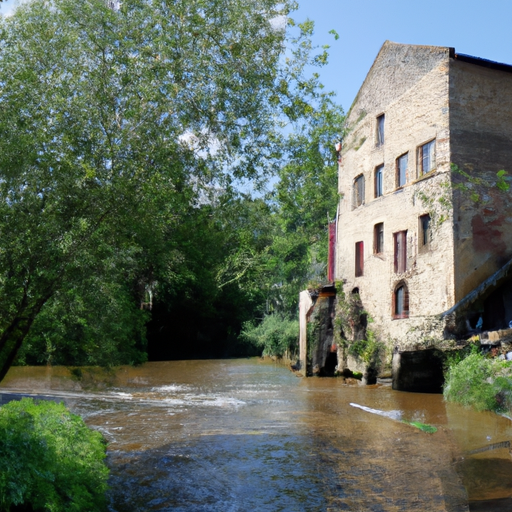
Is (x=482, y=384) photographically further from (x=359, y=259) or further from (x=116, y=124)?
(x=359, y=259)

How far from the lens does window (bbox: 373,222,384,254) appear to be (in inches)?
875

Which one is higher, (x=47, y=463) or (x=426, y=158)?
(x=426, y=158)

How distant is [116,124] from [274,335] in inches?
1006

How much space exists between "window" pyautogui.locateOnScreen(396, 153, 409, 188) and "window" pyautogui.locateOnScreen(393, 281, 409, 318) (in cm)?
354

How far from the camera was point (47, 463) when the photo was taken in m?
5.42

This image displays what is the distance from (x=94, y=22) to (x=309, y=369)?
17739 mm

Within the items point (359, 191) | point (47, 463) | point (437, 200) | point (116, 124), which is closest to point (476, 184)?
point (437, 200)

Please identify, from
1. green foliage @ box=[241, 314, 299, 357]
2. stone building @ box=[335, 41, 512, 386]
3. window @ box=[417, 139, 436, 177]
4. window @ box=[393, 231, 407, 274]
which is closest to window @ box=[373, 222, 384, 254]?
stone building @ box=[335, 41, 512, 386]

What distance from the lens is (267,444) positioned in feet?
35.1

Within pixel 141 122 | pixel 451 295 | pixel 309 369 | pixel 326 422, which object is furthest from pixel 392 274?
pixel 141 122

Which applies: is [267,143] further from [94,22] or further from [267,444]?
[267,444]

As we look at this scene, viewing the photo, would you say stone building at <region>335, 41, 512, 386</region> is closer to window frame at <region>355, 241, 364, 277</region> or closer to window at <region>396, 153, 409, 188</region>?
window at <region>396, 153, 409, 188</region>

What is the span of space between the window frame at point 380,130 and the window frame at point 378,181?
0.91 metres

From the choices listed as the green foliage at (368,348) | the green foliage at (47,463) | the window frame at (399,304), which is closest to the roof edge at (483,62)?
the window frame at (399,304)
